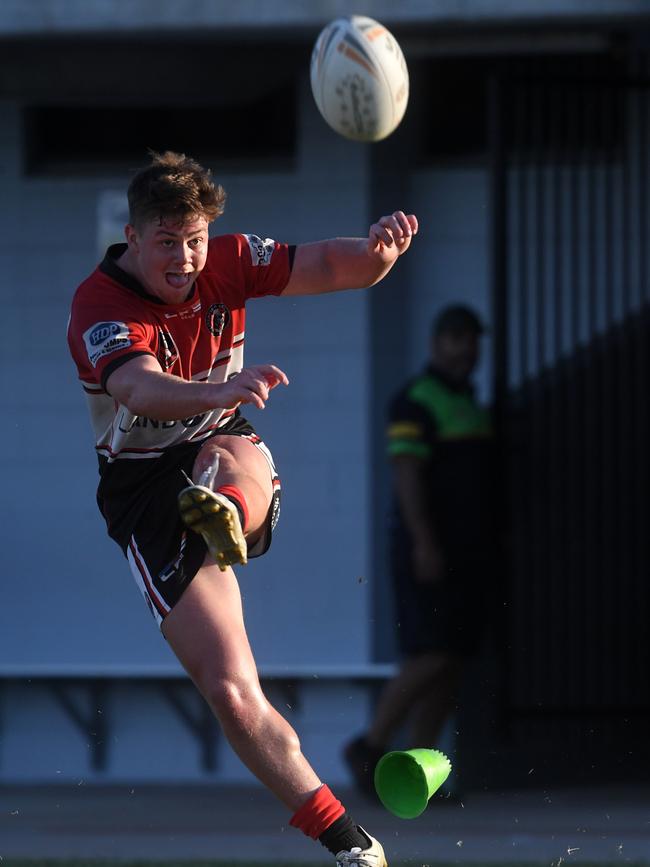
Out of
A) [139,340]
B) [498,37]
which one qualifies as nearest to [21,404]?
[498,37]

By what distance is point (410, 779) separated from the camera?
5.45m

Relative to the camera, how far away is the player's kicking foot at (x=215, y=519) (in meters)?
4.80

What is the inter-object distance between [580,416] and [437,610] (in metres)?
1.43

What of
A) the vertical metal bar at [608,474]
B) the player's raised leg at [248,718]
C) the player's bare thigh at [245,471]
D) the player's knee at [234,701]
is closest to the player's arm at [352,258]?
the player's bare thigh at [245,471]

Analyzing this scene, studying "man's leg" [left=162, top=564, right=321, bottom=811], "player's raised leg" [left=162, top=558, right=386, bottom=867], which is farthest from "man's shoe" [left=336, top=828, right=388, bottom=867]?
"man's leg" [left=162, top=564, right=321, bottom=811]

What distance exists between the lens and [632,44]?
862cm

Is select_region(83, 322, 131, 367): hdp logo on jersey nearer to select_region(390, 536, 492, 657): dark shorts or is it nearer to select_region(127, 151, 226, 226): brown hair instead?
select_region(127, 151, 226, 226): brown hair

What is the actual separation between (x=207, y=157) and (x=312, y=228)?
66 centimetres

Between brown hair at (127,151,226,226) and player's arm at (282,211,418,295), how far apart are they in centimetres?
40

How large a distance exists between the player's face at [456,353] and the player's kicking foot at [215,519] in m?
3.07

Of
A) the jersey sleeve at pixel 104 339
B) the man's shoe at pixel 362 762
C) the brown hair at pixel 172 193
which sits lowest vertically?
the man's shoe at pixel 362 762

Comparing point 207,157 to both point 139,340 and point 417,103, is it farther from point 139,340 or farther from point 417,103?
point 139,340

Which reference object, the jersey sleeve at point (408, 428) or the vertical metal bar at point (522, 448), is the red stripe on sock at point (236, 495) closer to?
the jersey sleeve at point (408, 428)

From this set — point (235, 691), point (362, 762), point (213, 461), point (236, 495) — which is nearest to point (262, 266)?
point (213, 461)
